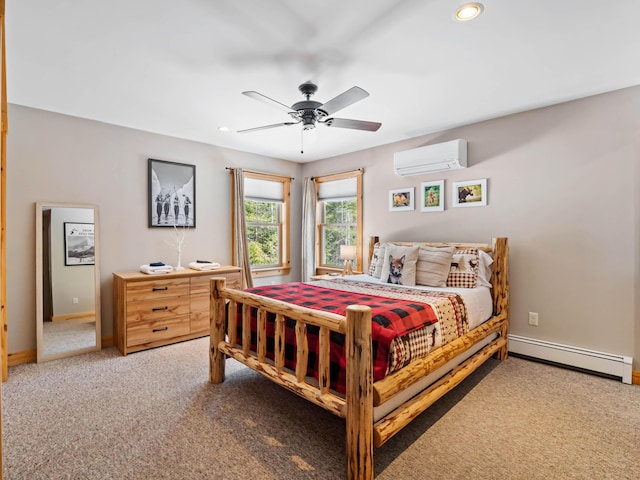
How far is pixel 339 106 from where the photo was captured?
2537 mm

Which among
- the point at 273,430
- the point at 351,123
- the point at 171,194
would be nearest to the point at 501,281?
the point at 351,123

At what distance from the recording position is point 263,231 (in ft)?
17.9

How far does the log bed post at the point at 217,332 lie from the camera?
114 inches

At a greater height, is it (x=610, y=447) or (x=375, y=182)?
(x=375, y=182)

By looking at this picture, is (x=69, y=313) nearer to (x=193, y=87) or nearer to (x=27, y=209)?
(x=27, y=209)

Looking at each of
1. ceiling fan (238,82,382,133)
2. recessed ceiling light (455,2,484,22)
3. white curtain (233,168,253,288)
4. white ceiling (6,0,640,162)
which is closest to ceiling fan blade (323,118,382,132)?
ceiling fan (238,82,382,133)

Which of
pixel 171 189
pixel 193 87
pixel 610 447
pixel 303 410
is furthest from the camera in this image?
pixel 171 189

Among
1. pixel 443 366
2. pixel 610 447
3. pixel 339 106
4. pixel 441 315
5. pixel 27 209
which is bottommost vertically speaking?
pixel 610 447

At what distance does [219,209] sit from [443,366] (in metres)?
3.47

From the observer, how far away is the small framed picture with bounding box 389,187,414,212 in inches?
174

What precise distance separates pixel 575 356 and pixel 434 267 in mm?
1480

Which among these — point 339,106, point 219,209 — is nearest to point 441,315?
point 339,106

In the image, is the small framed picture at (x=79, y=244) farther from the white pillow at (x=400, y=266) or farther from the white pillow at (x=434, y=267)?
the white pillow at (x=434, y=267)

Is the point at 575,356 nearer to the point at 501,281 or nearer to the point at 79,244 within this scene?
the point at 501,281
